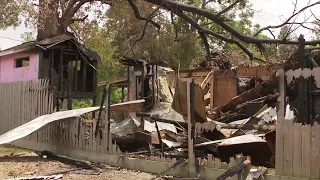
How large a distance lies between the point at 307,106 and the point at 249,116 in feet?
18.0

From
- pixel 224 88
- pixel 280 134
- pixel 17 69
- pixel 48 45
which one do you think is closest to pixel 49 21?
pixel 48 45

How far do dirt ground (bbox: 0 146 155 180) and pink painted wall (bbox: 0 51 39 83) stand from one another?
724 cm

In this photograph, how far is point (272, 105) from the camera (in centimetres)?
1198

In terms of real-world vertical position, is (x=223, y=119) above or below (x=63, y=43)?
below

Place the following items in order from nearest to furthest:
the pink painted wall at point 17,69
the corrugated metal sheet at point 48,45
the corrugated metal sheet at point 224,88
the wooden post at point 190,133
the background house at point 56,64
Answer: the wooden post at point 190,133 < the corrugated metal sheet at point 224,88 < the corrugated metal sheet at point 48,45 < the background house at point 56,64 < the pink painted wall at point 17,69

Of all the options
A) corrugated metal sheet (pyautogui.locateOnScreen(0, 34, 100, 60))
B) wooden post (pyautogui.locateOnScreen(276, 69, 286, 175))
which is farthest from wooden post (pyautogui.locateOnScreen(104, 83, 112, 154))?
corrugated metal sheet (pyautogui.locateOnScreen(0, 34, 100, 60))

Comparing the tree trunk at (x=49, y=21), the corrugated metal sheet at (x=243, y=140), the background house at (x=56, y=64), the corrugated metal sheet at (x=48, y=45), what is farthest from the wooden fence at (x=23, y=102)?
the corrugated metal sheet at (x=243, y=140)

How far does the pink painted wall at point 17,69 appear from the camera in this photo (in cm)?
1689

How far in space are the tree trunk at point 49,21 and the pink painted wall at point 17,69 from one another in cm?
126

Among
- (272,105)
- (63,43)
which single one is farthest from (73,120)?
(63,43)

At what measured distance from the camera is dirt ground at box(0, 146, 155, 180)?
7.92 m

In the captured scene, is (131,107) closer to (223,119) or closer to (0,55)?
(223,119)

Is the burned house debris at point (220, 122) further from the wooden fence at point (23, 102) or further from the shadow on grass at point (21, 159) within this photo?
the wooden fence at point (23, 102)

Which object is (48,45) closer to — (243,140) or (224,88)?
(224,88)
